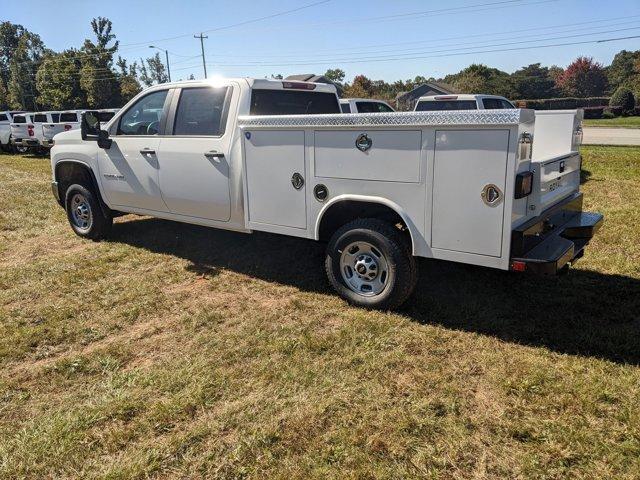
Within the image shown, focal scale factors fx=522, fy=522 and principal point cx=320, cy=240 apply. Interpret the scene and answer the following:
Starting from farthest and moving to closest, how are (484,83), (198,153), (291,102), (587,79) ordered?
(587,79), (484,83), (291,102), (198,153)

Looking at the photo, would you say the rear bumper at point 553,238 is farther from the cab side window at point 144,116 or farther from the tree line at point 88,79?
the tree line at point 88,79

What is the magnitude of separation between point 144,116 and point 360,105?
7039 mm

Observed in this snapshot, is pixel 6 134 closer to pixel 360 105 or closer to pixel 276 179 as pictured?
pixel 360 105

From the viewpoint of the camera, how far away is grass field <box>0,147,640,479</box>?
9.09 feet

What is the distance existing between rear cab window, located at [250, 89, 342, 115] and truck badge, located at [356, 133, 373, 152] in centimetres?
149

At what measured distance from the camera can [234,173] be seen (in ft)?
16.8

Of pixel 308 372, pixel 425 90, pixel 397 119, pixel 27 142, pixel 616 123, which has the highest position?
pixel 425 90

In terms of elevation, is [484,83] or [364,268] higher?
[484,83]

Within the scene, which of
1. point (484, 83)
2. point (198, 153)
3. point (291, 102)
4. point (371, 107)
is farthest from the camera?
point (484, 83)

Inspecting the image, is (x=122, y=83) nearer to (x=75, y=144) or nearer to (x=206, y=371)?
(x=75, y=144)

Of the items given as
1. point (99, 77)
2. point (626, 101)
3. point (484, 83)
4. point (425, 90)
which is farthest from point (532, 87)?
point (99, 77)

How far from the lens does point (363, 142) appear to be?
4156mm

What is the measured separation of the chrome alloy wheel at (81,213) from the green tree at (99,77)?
50.9m

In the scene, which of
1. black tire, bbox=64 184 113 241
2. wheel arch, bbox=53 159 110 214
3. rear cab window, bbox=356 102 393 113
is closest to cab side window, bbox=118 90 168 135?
wheel arch, bbox=53 159 110 214
